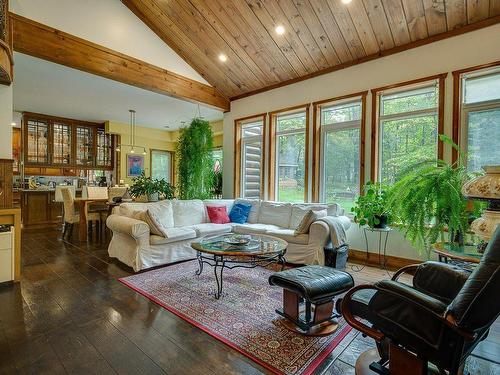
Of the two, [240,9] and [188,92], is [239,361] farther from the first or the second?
[188,92]

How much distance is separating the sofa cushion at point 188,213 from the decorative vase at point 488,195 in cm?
367

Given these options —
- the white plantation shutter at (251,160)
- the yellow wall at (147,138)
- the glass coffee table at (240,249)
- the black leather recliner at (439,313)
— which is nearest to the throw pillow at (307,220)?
the glass coffee table at (240,249)

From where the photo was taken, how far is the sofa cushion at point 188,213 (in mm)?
4512

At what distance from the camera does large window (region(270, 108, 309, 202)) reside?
5230 mm

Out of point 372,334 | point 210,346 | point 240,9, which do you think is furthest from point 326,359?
point 240,9

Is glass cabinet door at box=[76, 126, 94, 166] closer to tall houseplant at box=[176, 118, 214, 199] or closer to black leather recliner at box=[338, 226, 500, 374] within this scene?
tall houseplant at box=[176, 118, 214, 199]

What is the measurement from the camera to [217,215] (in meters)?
4.83

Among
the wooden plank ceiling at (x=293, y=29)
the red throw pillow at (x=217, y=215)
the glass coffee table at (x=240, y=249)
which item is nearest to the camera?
the glass coffee table at (x=240, y=249)

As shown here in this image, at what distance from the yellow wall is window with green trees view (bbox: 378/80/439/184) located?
15.4ft

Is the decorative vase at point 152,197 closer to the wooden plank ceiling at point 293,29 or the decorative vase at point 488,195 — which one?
the wooden plank ceiling at point 293,29

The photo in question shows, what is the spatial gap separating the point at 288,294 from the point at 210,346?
28.5 inches

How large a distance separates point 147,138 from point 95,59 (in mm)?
4866

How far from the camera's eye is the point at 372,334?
1.60 m

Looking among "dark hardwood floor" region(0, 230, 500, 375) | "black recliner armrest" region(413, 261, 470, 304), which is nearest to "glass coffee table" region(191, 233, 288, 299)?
"dark hardwood floor" region(0, 230, 500, 375)
